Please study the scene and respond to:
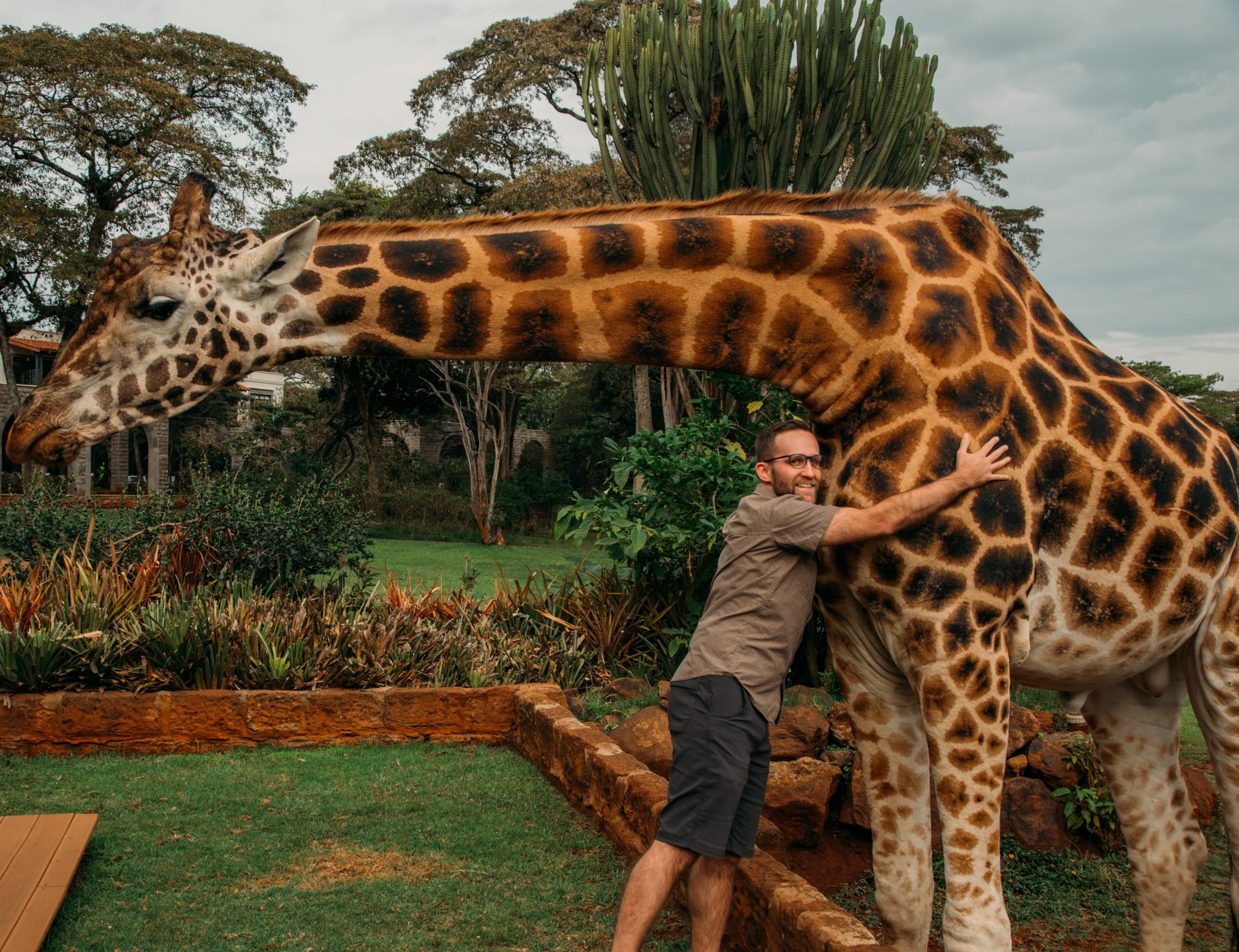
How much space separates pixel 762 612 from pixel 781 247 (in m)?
1.18

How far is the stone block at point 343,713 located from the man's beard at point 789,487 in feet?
14.9

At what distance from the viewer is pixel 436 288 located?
303 cm

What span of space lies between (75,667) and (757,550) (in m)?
5.55

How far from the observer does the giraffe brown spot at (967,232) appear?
3.29 m

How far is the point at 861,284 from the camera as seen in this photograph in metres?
3.15

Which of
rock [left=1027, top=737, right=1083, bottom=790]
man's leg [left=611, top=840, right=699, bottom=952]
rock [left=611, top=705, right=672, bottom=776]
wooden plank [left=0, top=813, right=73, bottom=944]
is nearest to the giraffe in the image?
man's leg [left=611, top=840, right=699, bottom=952]

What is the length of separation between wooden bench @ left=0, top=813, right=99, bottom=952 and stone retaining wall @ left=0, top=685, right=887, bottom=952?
1976 mm

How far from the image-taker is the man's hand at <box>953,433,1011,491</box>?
292 cm

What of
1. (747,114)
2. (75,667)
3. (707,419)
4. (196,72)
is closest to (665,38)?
(747,114)

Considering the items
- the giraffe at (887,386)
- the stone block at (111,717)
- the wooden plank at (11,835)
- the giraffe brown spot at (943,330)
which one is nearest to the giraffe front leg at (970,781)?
the giraffe at (887,386)

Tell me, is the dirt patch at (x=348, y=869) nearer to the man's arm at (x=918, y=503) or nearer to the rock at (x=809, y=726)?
the rock at (x=809, y=726)

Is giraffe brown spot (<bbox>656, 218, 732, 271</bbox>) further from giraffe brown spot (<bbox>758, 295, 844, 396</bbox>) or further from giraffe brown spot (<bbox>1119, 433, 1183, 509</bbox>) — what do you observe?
giraffe brown spot (<bbox>1119, 433, 1183, 509</bbox>)

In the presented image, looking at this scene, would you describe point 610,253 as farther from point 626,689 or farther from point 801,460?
point 626,689

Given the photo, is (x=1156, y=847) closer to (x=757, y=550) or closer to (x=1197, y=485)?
(x=1197, y=485)
